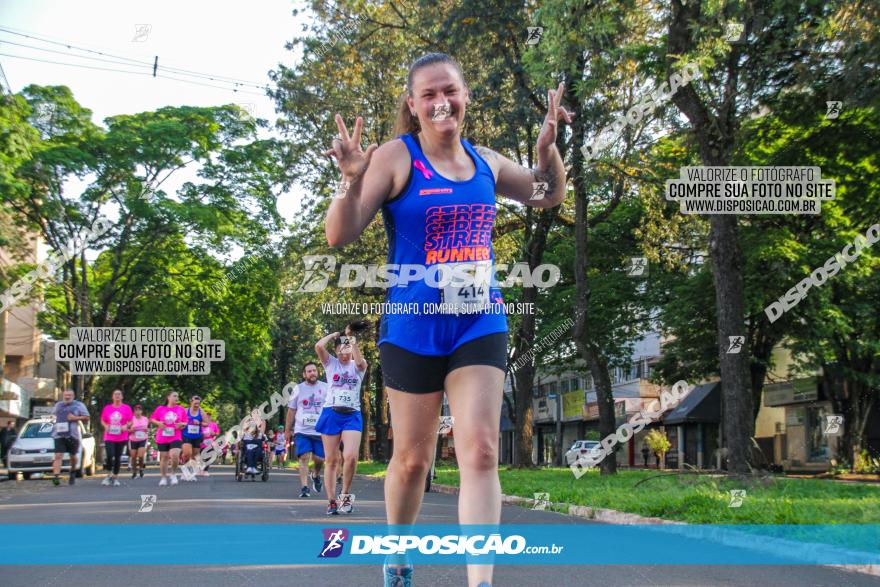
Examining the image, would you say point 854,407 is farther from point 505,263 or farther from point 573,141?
point 573,141

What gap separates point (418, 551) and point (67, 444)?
1592 centimetres

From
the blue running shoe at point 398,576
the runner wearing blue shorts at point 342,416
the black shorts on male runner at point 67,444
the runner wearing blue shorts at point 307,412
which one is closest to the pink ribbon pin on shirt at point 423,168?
the blue running shoe at point 398,576

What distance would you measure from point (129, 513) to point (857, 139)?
43.5ft

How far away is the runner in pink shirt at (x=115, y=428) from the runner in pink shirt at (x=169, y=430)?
1.98 ft

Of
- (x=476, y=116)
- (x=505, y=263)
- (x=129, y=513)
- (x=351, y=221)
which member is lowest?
(x=129, y=513)

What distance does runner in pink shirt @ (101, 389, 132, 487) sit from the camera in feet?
66.7

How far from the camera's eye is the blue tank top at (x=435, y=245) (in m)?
3.88

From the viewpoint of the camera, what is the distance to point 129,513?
11492 millimetres

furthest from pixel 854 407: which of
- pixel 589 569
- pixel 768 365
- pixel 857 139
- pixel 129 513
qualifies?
pixel 589 569

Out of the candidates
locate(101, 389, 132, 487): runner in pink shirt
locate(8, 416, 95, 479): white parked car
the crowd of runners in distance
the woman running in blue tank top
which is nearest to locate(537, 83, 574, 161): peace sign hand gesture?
the woman running in blue tank top

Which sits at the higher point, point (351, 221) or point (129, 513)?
point (351, 221)

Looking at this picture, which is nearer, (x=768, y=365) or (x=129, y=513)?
(x=129, y=513)

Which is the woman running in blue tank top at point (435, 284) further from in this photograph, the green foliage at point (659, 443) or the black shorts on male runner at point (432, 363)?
the green foliage at point (659, 443)

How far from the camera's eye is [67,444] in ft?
67.1
